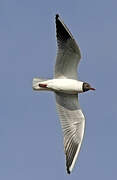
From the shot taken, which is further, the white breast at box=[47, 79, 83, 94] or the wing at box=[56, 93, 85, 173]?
the white breast at box=[47, 79, 83, 94]

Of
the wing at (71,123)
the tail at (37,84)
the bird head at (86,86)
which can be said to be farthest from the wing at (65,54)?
the wing at (71,123)

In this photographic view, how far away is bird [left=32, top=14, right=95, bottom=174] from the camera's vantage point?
155ft

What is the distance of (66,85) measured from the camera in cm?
4819

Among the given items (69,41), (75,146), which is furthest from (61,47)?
(75,146)

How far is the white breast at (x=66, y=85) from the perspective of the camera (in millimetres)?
48156

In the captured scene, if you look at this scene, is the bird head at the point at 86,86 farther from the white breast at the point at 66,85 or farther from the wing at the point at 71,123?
the wing at the point at 71,123

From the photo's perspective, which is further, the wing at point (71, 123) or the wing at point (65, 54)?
the wing at point (71, 123)

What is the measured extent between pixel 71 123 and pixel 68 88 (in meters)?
1.32

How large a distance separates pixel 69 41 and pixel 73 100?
2.61 meters

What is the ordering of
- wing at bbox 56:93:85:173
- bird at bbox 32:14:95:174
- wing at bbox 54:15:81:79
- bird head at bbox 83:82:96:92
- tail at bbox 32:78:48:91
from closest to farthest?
1. wing at bbox 54:15:81:79
2. bird at bbox 32:14:95:174
3. wing at bbox 56:93:85:173
4. tail at bbox 32:78:48:91
5. bird head at bbox 83:82:96:92

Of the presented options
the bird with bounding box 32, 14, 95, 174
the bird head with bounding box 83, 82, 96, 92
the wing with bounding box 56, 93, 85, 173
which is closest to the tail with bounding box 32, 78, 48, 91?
the bird with bounding box 32, 14, 95, 174

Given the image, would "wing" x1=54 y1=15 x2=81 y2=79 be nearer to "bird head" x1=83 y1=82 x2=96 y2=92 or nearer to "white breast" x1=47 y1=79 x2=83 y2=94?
"white breast" x1=47 y1=79 x2=83 y2=94

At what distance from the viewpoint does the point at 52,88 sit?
48344mm

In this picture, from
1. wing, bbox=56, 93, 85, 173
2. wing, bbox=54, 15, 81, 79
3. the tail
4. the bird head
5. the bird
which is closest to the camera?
wing, bbox=54, 15, 81, 79
